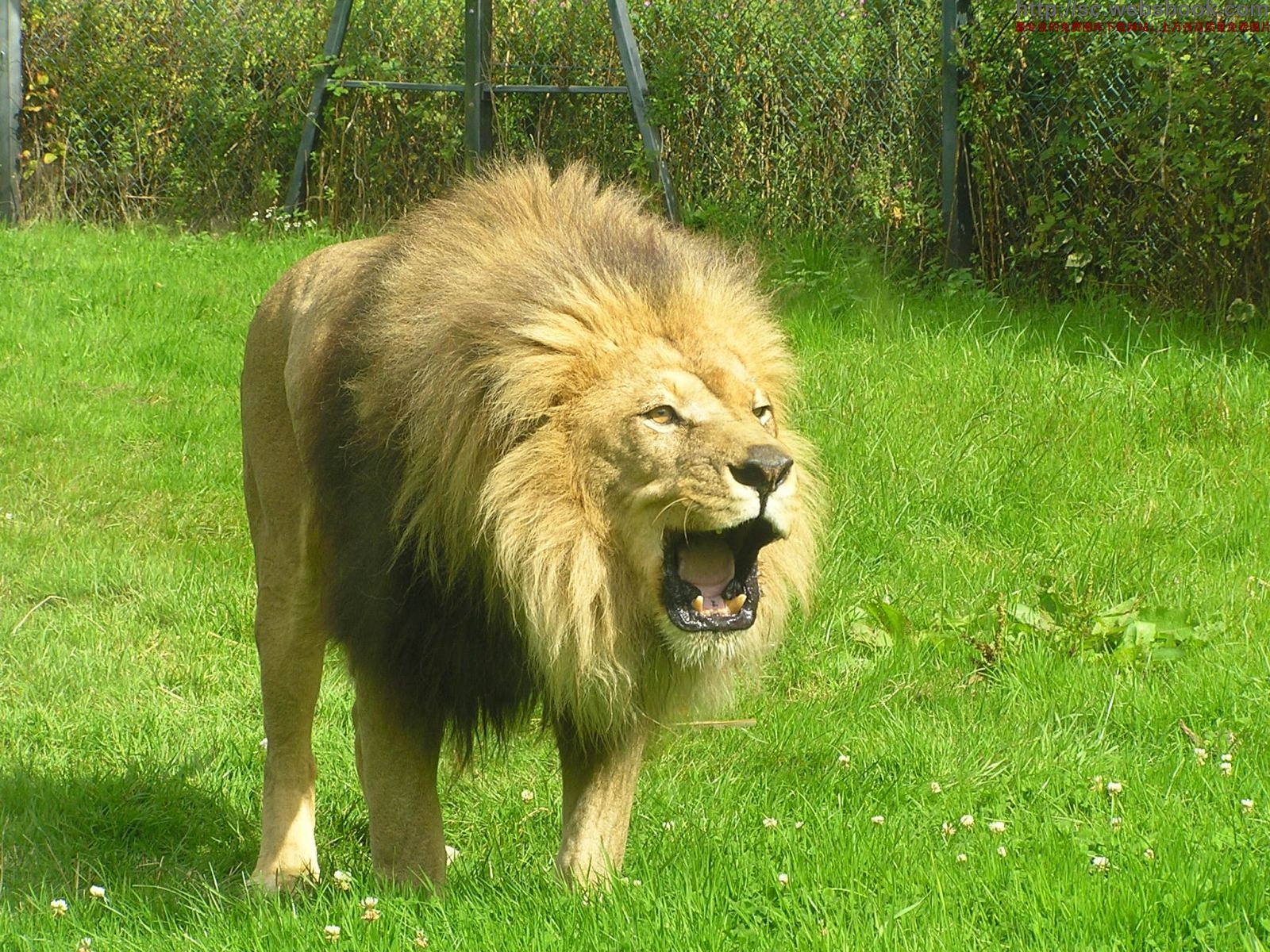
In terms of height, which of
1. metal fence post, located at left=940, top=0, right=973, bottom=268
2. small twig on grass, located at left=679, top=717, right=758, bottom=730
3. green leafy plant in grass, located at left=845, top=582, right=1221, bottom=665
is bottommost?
small twig on grass, located at left=679, top=717, right=758, bottom=730

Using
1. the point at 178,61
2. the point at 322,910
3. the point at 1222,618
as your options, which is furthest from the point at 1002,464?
the point at 178,61

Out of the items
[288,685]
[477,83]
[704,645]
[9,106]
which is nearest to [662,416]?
[704,645]

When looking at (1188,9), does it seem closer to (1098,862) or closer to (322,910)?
(1098,862)

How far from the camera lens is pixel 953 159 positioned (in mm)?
8250

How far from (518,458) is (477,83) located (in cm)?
704

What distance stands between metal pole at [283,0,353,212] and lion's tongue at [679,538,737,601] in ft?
26.4

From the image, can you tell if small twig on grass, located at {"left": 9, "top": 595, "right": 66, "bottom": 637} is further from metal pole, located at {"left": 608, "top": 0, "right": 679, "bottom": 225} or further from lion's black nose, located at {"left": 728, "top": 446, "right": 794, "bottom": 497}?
metal pole, located at {"left": 608, "top": 0, "right": 679, "bottom": 225}

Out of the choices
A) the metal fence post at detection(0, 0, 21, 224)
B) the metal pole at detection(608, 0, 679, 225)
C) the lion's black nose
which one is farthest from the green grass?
the metal fence post at detection(0, 0, 21, 224)

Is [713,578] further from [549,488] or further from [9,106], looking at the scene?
[9,106]

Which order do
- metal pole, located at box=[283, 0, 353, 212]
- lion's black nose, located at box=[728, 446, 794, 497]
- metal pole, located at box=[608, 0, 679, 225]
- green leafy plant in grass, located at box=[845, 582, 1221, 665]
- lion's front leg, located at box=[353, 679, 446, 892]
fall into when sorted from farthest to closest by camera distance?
metal pole, located at box=[283, 0, 353, 212], metal pole, located at box=[608, 0, 679, 225], green leafy plant in grass, located at box=[845, 582, 1221, 665], lion's front leg, located at box=[353, 679, 446, 892], lion's black nose, located at box=[728, 446, 794, 497]

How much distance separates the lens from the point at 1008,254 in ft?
27.1

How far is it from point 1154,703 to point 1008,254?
13.9 feet

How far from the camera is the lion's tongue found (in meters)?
3.11

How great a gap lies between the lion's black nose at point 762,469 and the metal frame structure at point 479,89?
5.67 m
